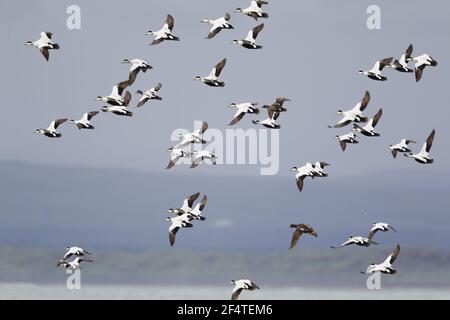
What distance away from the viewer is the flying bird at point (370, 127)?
53938 millimetres

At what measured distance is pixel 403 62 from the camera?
55250 millimetres

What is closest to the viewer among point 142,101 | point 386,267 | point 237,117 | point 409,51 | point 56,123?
point 386,267

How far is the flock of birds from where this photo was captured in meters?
53.7

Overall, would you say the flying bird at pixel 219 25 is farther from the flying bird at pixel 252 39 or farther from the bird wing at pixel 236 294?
the bird wing at pixel 236 294

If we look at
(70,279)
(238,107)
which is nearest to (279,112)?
(238,107)

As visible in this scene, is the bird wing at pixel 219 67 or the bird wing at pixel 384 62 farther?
the bird wing at pixel 384 62

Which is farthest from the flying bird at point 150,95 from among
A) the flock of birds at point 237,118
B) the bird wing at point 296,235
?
the bird wing at point 296,235

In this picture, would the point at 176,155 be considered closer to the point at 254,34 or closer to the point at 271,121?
the point at 271,121

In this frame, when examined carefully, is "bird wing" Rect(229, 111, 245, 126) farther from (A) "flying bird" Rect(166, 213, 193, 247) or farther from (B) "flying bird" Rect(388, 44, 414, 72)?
(B) "flying bird" Rect(388, 44, 414, 72)

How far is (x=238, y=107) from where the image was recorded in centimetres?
5553

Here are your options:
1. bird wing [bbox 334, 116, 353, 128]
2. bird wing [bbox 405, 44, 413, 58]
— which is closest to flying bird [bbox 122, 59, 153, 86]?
bird wing [bbox 334, 116, 353, 128]

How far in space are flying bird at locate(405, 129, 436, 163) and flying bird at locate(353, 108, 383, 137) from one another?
4.73 ft

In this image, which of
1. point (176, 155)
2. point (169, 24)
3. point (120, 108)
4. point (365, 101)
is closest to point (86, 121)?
point (120, 108)

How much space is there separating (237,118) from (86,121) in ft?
17.5
